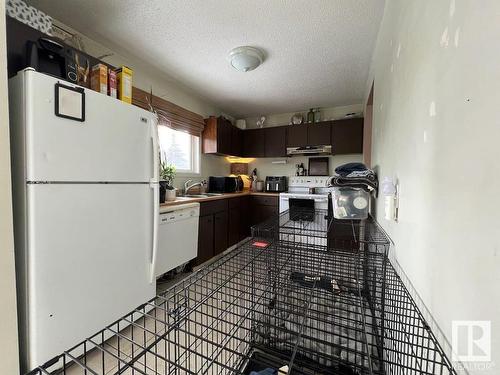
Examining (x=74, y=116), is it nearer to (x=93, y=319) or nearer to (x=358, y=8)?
(x=93, y=319)

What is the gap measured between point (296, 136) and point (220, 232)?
2153 mm

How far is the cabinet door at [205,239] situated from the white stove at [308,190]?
1.32 metres

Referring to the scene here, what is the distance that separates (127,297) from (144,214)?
1.94 feet

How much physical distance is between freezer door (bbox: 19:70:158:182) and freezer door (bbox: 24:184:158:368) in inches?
3.2

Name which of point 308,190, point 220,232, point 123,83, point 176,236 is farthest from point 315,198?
point 123,83

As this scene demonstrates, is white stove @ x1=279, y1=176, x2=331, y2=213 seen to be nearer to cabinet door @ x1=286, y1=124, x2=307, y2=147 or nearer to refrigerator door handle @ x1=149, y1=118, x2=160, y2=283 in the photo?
cabinet door @ x1=286, y1=124, x2=307, y2=147

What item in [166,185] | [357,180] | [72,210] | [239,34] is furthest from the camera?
[166,185]

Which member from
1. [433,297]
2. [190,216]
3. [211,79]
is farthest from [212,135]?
[433,297]

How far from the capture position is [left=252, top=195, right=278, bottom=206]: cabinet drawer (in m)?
3.78

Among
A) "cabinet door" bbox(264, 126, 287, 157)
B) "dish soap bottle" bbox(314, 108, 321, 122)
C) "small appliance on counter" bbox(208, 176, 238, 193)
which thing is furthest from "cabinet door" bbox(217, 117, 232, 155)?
"dish soap bottle" bbox(314, 108, 321, 122)

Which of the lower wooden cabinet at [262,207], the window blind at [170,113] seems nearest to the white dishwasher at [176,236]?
the window blind at [170,113]

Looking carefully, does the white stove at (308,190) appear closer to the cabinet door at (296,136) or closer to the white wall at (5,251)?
the cabinet door at (296,136)

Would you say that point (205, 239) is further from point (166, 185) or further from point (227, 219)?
point (166, 185)

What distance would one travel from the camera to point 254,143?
4.17 metres
